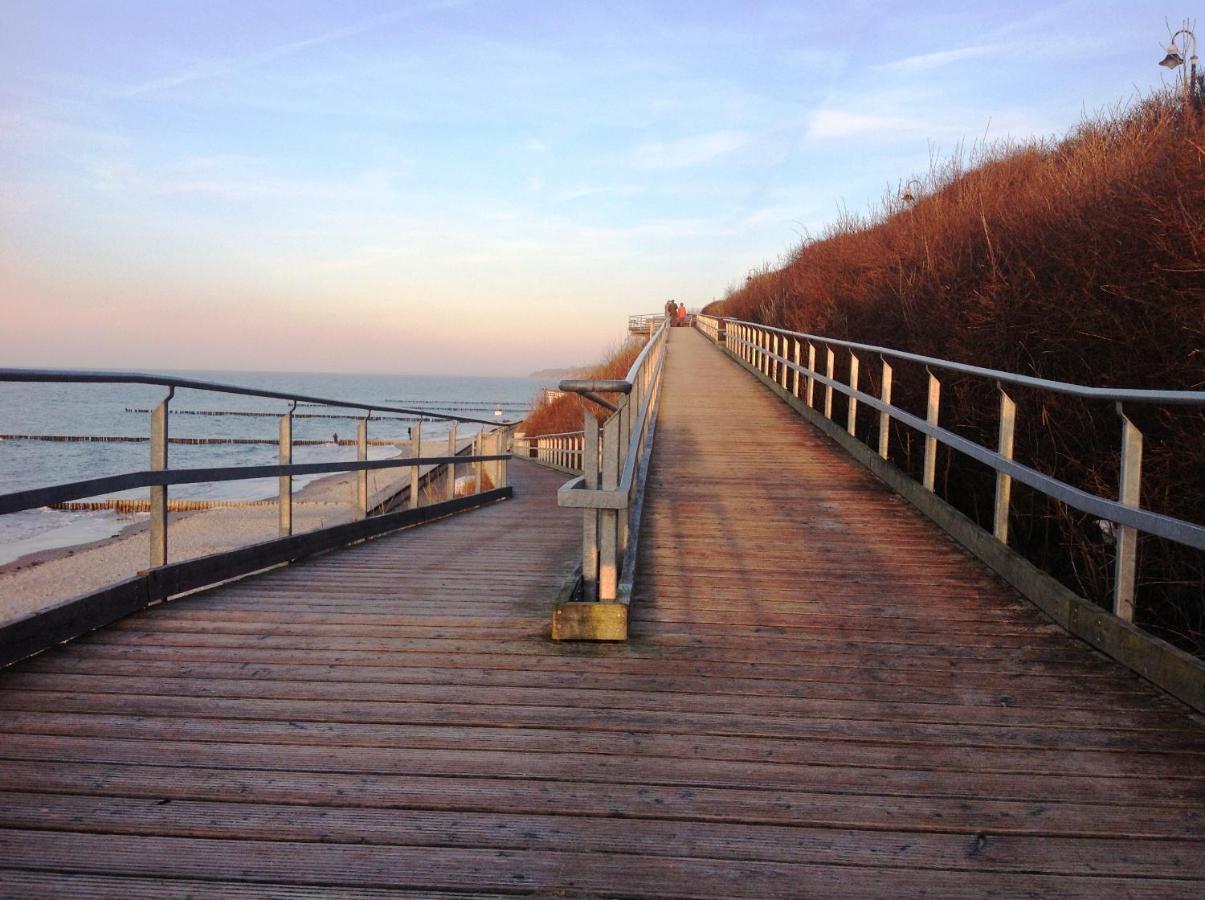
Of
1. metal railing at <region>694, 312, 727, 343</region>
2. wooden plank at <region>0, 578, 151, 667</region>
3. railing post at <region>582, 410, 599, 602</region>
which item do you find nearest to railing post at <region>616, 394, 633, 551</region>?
railing post at <region>582, 410, 599, 602</region>

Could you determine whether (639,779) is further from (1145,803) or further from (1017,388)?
(1017,388)

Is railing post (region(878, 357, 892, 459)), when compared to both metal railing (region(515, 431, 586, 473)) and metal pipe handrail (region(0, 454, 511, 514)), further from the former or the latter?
metal railing (region(515, 431, 586, 473))

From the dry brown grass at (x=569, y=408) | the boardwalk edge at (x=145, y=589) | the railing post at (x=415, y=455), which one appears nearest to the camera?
the boardwalk edge at (x=145, y=589)

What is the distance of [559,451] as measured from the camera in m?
30.7

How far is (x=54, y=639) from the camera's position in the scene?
3574 mm

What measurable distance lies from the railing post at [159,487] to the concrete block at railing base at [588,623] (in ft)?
6.52

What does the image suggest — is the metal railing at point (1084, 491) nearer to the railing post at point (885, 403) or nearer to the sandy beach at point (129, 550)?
the railing post at point (885, 403)

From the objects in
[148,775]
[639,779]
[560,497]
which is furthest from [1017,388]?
[148,775]

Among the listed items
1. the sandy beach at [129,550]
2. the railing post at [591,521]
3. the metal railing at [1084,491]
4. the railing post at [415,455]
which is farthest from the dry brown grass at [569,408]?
the railing post at [591,521]

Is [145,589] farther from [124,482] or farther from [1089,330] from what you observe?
[1089,330]

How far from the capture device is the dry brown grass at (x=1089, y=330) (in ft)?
14.8

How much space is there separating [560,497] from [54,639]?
2.08m

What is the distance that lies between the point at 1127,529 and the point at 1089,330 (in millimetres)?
2445

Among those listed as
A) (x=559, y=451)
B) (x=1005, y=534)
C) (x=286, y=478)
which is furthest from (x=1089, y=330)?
(x=559, y=451)
